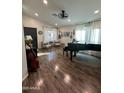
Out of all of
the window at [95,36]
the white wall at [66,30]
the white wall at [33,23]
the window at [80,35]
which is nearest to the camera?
the window at [95,36]

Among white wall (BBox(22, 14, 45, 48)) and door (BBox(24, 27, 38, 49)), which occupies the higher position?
white wall (BBox(22, 14, 45, 48))

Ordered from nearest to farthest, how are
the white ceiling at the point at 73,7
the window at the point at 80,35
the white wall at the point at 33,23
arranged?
1. the white ceiling at the point at 73,7
2. the window at the point at 80,35
3. the white wall at the point at 33,23

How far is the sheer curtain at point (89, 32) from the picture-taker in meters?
6.78

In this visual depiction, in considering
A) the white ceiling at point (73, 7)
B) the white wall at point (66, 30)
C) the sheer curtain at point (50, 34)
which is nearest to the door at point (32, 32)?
the sheer curtain at point (50, 34)

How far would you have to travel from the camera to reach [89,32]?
7.79 metres

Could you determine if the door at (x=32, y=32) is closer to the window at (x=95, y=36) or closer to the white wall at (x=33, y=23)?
the white wall at (x=33, y=23)

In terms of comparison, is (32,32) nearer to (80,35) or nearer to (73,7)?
(80,35)

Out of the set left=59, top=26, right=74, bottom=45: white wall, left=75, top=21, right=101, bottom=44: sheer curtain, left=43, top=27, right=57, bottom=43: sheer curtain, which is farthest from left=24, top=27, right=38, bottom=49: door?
left=75, top=21, right=101, bottom=44: sheer curtain

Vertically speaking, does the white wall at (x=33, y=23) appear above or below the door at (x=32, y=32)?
above

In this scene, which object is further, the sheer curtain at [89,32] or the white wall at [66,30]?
the white wall at [66,30]

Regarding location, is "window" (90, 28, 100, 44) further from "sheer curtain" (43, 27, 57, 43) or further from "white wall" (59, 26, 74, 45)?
"sheer curtain" (43, 27, 57, 43)

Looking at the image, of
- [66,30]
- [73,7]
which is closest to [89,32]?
[73,7]

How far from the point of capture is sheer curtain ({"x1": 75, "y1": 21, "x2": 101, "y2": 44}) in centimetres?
678
